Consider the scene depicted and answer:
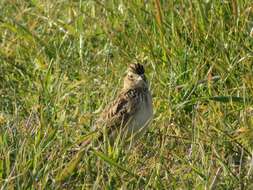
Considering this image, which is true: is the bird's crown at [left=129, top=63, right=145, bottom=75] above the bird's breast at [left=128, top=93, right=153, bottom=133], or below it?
above

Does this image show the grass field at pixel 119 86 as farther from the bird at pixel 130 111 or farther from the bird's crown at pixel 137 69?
the bird's crown at pixel 137 69

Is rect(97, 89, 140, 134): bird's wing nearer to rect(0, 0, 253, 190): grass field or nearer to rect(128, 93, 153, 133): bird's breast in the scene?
rect(128, 93, 153, 133): bird's breast

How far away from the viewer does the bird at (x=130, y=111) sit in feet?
19.6

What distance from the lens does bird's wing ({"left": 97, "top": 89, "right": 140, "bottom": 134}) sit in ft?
19.9

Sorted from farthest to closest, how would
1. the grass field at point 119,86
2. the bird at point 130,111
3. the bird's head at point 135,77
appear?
the bird's head at point 135,77 → the bird at point 130,111 → the grass field at point 119,86

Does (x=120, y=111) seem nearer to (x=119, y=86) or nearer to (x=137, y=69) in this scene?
(x=137, y=69)

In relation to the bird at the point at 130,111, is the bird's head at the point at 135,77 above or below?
above

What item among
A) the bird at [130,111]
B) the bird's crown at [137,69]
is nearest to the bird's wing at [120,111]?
the bird at [130,111]

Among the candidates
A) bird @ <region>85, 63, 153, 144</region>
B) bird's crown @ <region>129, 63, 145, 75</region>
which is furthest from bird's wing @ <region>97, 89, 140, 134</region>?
bird's crown @ <region>129, 63, 145, 75</region>

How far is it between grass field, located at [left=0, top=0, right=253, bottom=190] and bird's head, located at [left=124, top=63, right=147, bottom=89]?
0.62 ft

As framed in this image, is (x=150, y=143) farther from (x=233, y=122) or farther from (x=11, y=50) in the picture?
(x=11, y=50)

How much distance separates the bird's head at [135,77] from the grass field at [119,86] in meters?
0.19

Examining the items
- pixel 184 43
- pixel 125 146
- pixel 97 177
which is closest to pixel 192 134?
pixel 125 146

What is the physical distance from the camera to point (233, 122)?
6215mm
